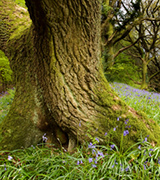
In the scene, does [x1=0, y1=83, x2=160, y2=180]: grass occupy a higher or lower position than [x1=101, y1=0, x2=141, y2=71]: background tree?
lower

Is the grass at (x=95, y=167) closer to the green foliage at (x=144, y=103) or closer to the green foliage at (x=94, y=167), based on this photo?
the green foliage at (x=94, y=167)

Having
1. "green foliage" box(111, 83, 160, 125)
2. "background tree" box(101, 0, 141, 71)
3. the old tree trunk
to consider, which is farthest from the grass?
"background tree" box(101, 0, 141, 71)

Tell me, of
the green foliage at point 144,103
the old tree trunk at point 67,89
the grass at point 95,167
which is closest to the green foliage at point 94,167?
the grass at point 95,167

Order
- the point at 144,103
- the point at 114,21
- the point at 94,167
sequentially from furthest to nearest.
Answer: the point at 114,21 < the point at 144,103 < the point at 94,167

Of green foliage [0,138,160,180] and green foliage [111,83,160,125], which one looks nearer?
green foliage [0,138,160,180]

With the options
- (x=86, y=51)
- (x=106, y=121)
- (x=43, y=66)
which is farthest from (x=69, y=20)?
(x=106, y=121)

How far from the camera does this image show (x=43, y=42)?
6.54 ft

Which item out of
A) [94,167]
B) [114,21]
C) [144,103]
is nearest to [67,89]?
[94,167]

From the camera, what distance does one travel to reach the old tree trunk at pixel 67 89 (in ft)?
6.07

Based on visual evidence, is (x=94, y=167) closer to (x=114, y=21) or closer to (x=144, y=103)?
(x=144, y=103)

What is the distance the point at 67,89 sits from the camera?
2018mm

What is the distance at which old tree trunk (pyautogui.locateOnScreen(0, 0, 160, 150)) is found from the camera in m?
1.85

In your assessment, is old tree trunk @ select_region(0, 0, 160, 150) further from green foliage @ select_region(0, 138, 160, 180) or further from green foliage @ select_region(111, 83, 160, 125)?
green foliage @ select_region(111, 83, 160, 125)

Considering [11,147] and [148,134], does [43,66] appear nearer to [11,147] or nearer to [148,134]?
[11,147]
